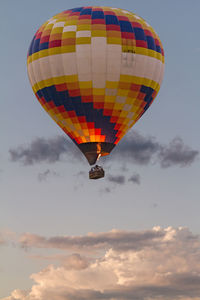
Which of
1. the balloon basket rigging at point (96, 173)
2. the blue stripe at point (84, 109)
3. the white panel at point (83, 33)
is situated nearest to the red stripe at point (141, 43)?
the white panel at point (83, 33)

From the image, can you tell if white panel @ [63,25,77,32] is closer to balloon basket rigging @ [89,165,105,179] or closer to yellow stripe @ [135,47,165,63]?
yellow stripe @ [135,47,165,63]

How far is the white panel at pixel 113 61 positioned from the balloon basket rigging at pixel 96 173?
6458 millimetres

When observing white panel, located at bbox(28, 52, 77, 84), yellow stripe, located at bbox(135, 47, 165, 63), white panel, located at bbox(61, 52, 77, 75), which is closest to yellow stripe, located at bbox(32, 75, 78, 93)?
white panel, located at bbox(28, 52, 77, 84)

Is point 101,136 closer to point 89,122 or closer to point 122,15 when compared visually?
point 89,122

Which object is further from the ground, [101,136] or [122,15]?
[122,15]

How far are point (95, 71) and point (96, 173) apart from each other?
23.8 ft

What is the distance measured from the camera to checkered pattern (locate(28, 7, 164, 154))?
7144 centimetres

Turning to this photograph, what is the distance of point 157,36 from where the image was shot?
75.0 metres

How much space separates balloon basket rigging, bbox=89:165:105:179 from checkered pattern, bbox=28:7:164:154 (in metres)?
2.10

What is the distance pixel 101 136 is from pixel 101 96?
297cm

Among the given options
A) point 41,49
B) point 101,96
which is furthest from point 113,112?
point 41,49

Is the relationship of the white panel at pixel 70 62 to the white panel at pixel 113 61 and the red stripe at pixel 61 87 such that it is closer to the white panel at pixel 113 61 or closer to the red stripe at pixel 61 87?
the red stripe at pixel 61 87

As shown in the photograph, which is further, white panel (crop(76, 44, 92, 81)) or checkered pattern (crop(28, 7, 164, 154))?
checkered pattern (crop(28, 7, 164, 154))

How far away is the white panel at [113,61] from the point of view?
234ft
